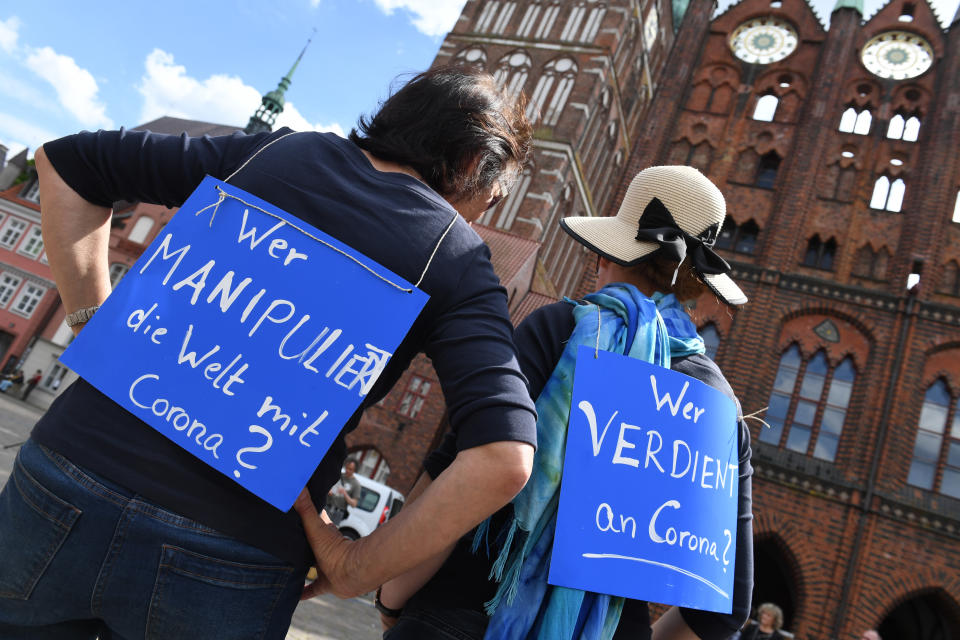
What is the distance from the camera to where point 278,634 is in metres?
1.12

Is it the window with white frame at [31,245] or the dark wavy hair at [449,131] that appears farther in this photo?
the window with white frame at [31,245]

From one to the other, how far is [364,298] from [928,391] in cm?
1514

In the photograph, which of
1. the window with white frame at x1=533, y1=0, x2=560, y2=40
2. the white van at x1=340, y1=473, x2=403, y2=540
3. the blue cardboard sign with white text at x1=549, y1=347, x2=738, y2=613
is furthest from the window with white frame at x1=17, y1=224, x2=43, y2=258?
the blue cardboard sign with white text at x1=549, y1=347, x2=738, y2=613

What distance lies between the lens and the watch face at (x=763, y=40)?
679 inches

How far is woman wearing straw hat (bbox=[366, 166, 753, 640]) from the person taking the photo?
4.34 ft

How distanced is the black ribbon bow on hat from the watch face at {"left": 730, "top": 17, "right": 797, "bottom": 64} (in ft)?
59.8

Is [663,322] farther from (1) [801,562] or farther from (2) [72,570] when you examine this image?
(1) [801,562]

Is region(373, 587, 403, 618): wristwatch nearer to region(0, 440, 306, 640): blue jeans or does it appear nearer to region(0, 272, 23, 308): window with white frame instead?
region(0, 440, 306, 640): blue jeans

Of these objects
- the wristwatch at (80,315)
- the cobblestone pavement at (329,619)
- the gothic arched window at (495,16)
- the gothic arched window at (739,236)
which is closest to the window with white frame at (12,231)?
the gothic arched window at (495,16)

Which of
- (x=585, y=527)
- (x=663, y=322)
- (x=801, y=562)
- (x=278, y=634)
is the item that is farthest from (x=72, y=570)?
(x=801, y=562)

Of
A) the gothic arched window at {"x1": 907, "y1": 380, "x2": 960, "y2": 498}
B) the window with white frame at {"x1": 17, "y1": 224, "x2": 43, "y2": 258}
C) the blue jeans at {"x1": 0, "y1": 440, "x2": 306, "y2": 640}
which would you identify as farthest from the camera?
the window with white frame at {"x1": 17, "y1": 224, "x2": 43, "y2": 258}

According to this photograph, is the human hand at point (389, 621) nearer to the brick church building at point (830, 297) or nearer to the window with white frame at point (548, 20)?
the brick church building at point (830, 297)

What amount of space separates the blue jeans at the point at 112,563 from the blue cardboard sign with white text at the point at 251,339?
0.12m

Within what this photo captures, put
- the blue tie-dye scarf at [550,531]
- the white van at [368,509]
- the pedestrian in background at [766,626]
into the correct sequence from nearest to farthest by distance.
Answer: the blue tie-dye scarf at [550,531], the pedestrian in background at [766,626], the white van at [368,509]
